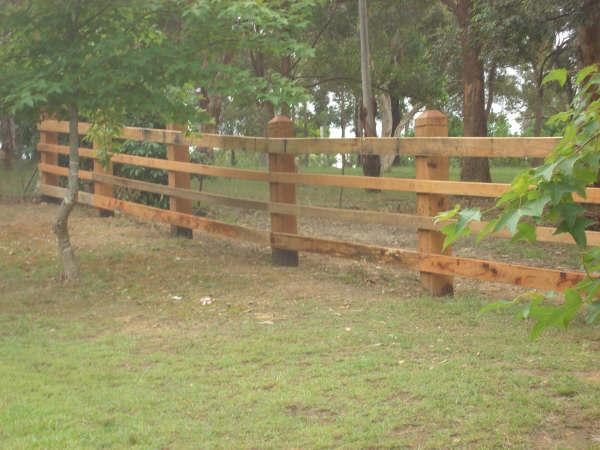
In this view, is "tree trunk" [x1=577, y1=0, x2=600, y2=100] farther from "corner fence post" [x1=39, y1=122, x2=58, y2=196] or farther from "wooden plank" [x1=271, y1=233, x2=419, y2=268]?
"corner fence post" [x1=39, y1=122, x2=58, y2=196]

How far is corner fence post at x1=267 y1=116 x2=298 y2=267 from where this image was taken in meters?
9.16

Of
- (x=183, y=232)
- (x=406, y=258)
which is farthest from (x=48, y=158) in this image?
(x=406, y=258)

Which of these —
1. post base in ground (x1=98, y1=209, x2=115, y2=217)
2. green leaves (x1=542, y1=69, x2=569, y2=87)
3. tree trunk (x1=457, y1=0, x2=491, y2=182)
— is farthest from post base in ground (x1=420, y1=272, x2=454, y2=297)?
tree trunk (x1=457, y1=0, x2=491, y2=182)

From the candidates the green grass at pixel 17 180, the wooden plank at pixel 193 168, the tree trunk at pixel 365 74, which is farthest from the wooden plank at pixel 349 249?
the tree trunk at pixel 365 74

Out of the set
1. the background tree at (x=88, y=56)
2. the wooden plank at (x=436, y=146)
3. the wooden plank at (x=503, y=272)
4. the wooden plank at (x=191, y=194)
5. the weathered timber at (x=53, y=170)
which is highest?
the background tree at (x=88, y=56)

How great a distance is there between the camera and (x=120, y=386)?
5.45 metres

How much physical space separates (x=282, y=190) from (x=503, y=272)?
10.0 ft

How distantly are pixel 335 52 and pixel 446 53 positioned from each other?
19.5 ft

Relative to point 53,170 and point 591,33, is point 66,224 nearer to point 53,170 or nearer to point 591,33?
point 53,170

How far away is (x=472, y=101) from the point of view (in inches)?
750

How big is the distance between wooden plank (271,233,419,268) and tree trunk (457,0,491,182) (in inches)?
403

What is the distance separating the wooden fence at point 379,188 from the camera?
6762 mm

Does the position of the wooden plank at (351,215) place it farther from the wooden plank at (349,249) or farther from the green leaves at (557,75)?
the green leaves at (557,75)

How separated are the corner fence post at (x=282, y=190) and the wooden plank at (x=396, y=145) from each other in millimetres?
139
